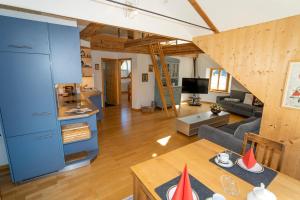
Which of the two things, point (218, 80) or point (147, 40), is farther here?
point (218, 80)

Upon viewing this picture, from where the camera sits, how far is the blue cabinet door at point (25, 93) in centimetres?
189

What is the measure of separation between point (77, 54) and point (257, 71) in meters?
2.64

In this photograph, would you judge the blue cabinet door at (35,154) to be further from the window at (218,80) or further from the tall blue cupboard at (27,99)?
the window at (218,80)

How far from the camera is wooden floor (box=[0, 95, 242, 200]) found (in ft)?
6.86

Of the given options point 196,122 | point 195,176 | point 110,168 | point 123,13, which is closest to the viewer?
point 195,176

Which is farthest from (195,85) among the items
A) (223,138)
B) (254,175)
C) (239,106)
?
(254,175)

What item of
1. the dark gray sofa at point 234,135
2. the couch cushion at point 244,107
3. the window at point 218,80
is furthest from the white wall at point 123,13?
the window at point 218,80

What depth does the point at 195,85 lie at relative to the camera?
22.6 feet

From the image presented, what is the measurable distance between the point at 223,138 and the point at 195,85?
4430mm

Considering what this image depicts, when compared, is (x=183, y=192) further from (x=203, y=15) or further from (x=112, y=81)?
(x=112, y=81)

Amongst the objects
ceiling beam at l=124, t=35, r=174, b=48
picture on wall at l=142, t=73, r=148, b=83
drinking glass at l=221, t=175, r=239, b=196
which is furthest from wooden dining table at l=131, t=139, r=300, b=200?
picture on wall at l=142, t=73, r=148, b=83

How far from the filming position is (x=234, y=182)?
1.27 metres

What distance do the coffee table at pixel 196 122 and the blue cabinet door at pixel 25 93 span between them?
2889 millimetres

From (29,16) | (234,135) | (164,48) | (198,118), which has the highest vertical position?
(164,48)
